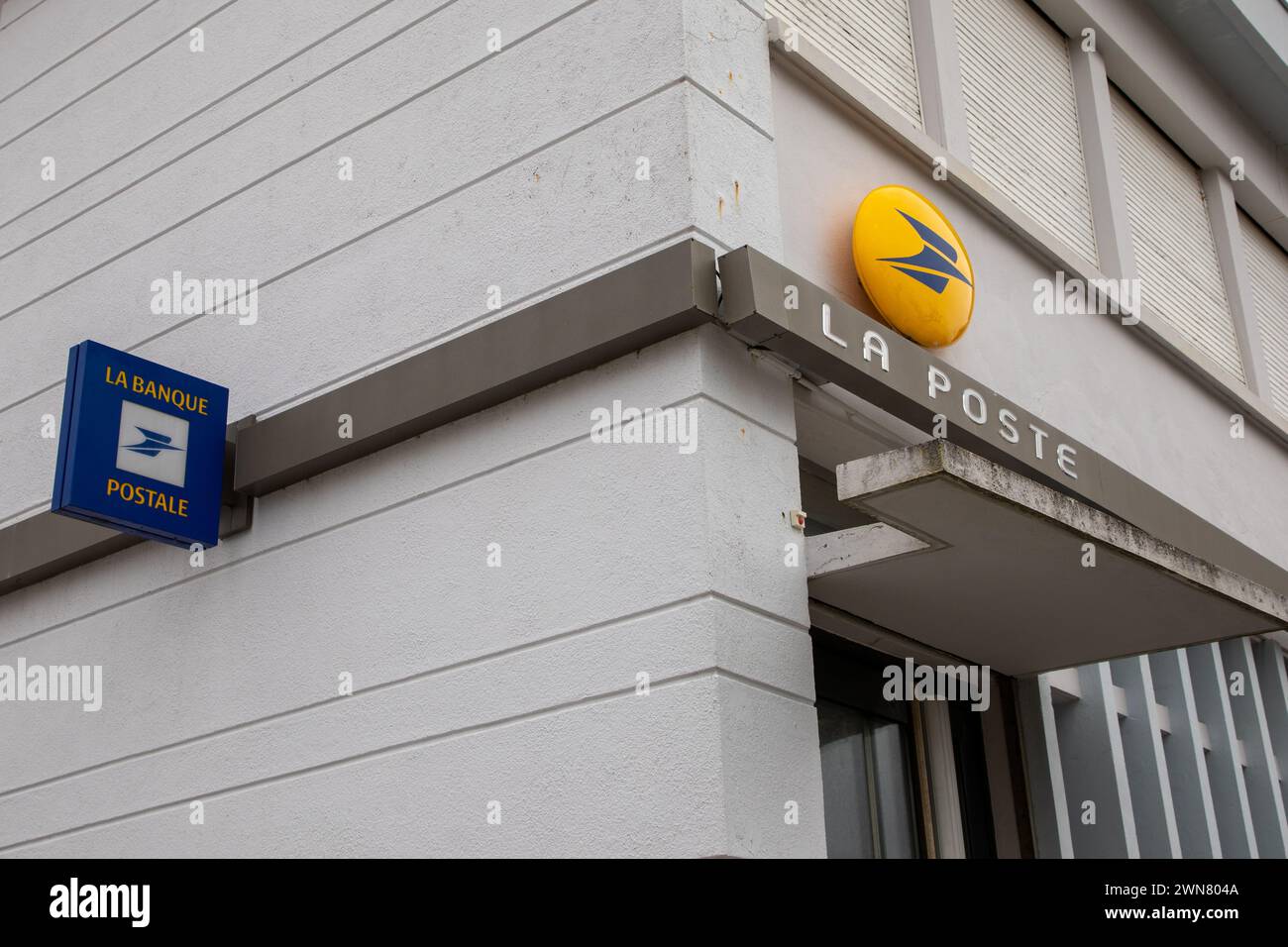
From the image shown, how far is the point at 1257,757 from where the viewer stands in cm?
849

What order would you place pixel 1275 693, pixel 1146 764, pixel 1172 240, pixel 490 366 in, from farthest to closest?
1. pixel 1172 240
2. pixel 1275 693
3. pixel 1146 764
4. pixel 490 366

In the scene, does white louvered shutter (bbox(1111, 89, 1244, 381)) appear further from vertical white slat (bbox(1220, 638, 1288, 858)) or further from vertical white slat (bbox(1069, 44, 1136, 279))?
vertical white slat (bbox(1220, 638, 1288, 858))

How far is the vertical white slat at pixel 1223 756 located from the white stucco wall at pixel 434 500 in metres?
4.14

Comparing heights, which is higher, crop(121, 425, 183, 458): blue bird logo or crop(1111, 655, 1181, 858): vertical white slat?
crop(121, 425, 183, 458): blue bird logo

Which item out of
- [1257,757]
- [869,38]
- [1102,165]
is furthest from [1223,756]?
[869,38]

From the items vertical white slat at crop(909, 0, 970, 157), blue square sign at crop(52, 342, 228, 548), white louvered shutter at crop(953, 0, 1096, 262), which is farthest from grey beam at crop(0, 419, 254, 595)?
white louvered shutter at crop(953, 0, 1096, 262)

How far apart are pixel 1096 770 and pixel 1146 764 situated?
→ 1.49 feet

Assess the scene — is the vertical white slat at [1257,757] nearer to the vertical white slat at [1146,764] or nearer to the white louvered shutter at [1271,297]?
the vertical white slat at [1146,764]

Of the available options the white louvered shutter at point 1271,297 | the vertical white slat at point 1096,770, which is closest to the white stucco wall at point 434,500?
the vertical white slat at point 1096,770

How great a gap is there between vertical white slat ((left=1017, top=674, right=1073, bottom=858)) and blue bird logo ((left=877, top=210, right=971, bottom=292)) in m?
2.03

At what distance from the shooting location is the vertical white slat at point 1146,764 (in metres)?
7.44

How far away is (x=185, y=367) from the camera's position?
6711mm

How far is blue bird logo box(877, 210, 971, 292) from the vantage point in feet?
19.8

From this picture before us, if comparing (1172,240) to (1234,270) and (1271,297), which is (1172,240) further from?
(1271,297)
